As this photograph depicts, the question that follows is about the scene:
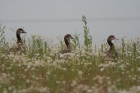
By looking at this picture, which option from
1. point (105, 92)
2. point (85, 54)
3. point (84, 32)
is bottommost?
point (105, 92)

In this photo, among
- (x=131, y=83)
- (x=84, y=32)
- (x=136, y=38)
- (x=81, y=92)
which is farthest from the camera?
(x=136, y=38)

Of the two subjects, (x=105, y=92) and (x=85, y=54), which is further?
→ (x=85, y=54)

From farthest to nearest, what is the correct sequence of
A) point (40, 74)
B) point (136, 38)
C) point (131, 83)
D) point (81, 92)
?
point (136, 38) → point (40, 74) → point (131, 83) → point (81, 92)

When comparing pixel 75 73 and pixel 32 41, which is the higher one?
pixel 32 41

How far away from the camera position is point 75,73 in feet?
24.5

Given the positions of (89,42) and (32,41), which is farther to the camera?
(32,41)

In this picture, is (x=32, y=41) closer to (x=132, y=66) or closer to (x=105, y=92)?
(x=132, y=66)

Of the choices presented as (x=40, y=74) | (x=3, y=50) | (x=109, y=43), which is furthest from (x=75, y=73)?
(x=109, y=43)

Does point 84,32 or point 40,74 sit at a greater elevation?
point 84,32

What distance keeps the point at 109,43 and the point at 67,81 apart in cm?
744

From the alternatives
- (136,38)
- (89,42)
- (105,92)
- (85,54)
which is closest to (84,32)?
(89,42)

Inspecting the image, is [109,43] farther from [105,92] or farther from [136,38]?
[105,92]

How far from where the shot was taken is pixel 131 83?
7.11 m

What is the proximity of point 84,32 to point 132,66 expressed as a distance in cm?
399
